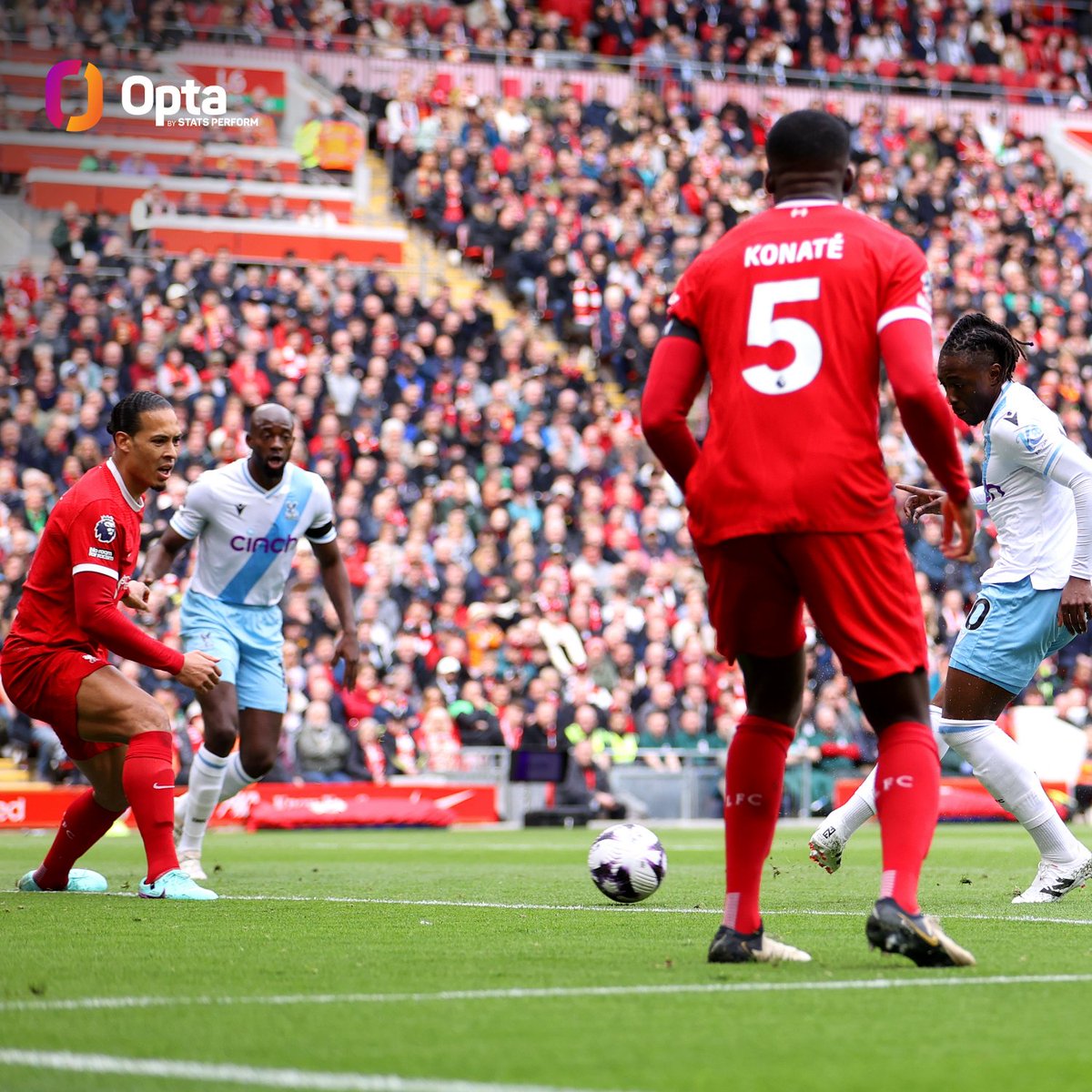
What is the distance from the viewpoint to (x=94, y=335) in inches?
845

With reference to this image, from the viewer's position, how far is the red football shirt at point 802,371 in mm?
5512

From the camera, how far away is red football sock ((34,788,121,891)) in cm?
916

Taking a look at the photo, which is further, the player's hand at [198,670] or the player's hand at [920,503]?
the player's hand at [198,670]

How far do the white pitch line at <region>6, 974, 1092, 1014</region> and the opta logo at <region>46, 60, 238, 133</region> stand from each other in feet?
74.1

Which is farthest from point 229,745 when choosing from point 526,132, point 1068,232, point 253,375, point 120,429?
point 1068,232

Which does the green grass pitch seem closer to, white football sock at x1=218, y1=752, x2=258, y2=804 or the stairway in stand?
white football sock at x1=218, y1=752, x2=258, y2=804

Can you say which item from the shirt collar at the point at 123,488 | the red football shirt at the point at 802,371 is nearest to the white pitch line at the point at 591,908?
the shirt collar at the point at 123,488

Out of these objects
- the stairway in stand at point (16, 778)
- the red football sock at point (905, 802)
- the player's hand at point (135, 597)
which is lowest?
the stairway in stand at point (16, 778)

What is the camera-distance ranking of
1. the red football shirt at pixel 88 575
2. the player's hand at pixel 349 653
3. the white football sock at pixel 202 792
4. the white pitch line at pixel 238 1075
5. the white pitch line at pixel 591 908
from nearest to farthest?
the white pitch line at pixel 238 1075
the white pitch line at pixel 591 908
the red football shirt at pixel 88 575
the player's hand at pixel 349 653
the white football sock at pixel 202 792

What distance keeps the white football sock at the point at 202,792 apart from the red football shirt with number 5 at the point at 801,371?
563 cm

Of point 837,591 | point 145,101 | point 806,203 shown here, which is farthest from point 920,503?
point 145,101

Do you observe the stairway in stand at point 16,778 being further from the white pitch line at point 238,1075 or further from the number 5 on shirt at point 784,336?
the white pitch line at point 238,1075

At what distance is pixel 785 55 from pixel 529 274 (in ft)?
32.4

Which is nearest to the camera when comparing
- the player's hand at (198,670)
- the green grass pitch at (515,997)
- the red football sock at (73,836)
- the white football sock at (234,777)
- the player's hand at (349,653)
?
the green grass pitch at (515,997)
